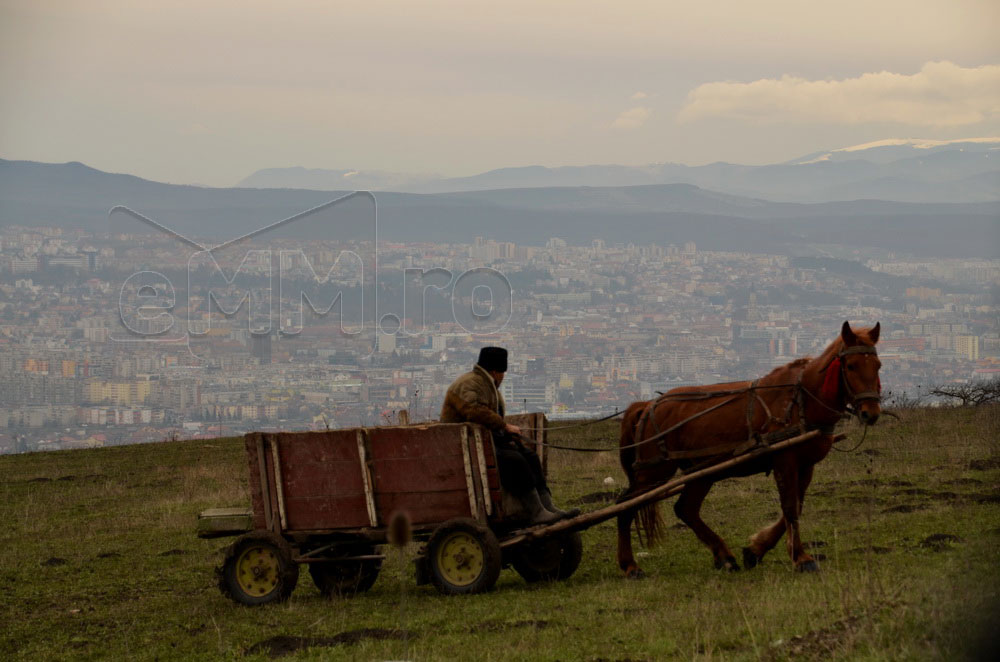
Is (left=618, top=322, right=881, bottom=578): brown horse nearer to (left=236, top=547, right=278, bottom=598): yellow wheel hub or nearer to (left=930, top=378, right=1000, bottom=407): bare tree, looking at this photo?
(left=236, top=547, right=278, bottom=598): yellow wheel hub

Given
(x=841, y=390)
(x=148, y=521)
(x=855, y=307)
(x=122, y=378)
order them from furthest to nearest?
(x=855, y=307)
(x=122, y=378)
(x=148, y=521)
(x=841, y=390)

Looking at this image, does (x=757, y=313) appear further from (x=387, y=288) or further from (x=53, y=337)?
(x=53, y=337)

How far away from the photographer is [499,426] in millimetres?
11883

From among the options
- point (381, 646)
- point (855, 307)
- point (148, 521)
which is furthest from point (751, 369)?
point (381, 646)

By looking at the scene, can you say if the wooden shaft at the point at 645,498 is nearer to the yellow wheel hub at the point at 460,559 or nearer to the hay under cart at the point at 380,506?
the hay under cart at the point at 380,506

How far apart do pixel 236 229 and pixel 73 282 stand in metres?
24.5

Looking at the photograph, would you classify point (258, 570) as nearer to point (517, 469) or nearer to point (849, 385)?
point (517, 469)

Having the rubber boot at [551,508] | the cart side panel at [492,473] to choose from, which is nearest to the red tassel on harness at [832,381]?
the rubber boot at [551,508]

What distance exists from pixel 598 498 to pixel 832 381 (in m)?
6.29

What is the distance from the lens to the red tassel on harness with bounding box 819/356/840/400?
38.8ft

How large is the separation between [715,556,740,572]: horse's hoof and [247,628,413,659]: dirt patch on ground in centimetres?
368

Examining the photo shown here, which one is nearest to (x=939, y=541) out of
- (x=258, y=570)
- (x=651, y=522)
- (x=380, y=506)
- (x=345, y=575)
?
(x=651, y=522)

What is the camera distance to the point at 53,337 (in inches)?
3243

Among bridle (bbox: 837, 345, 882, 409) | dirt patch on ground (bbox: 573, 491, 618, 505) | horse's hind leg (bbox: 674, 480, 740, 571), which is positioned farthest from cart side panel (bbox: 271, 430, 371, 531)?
dirt patch on ground (bbox: 573, 491, 618, 505)
